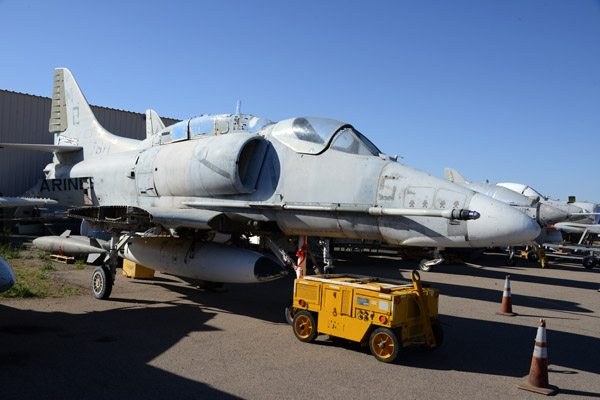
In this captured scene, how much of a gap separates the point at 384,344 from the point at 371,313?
1.30 ft

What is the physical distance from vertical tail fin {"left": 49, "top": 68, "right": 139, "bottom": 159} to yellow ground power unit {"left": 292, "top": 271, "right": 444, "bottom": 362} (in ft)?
23.1

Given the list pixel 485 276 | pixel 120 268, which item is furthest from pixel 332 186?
pixel 485 276

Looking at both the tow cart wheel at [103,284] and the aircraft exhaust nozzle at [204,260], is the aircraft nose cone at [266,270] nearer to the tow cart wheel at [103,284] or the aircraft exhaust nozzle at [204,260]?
the aircraft exhaust nozzle at [204,260]

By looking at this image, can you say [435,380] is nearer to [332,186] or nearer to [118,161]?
[332,186]

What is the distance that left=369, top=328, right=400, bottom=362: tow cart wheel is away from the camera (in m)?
5.46

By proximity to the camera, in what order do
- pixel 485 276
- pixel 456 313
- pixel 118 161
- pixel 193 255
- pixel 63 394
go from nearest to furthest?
pixel 63 394 < pixel 193 255 < pixel 456 313 < pixel 118 161 < pixel 485 276

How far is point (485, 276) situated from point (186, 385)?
43.4ft

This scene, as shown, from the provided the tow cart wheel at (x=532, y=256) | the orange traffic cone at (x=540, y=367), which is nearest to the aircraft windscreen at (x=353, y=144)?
the orange traffic cone at (x=540, y=367)

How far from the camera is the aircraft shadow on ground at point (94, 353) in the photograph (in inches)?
170

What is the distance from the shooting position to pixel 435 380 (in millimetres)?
4996

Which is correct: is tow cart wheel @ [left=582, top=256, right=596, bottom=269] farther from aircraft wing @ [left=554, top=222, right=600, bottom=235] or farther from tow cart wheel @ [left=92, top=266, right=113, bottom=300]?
tow cart wheel @ [left=92, top=266, right=113, bottom=300]

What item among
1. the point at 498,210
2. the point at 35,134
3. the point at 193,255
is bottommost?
the point at 193,255

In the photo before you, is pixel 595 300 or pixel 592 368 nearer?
pixel 592 368

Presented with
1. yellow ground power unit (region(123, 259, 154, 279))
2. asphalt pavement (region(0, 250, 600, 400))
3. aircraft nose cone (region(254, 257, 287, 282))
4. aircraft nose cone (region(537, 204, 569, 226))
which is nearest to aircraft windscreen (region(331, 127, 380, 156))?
aircraft nose cone (region(254, 257, 287, 282))
